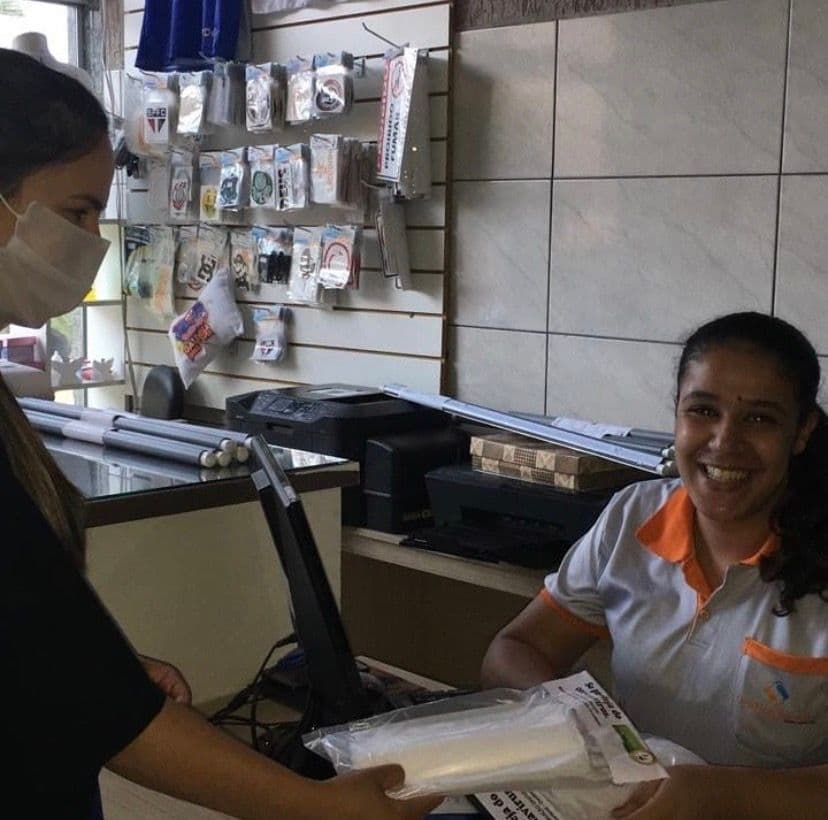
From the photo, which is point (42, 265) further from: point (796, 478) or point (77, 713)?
point (796, 478)

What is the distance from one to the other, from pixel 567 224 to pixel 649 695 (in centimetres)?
Answer: 163

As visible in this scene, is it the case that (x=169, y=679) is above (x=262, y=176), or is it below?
below

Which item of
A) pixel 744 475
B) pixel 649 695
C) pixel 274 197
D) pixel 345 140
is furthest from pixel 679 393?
pixel 274 197

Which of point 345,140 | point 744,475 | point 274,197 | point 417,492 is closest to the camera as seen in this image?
point 744,475

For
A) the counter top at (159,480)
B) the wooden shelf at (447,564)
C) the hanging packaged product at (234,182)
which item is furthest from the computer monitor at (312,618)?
the hanging packaged product at (234,182)

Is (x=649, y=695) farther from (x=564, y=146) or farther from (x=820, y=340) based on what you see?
(x=564, y=146)

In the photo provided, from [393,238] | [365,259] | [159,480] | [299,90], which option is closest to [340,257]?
[365,259]

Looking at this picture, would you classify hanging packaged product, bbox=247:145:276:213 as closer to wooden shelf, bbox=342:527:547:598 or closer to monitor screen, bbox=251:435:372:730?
wooden shelf, bbox=342:527:547:598

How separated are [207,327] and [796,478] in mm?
2474

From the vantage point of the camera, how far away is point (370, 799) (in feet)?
3.08

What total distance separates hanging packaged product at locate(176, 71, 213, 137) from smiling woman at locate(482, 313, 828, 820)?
2419 millimetres

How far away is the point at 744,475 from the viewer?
147cm

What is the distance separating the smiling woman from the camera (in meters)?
1.41

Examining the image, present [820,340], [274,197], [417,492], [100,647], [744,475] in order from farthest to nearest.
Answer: [274,197]
[417,492]
[820,340]
[744,475]
[100,647]
